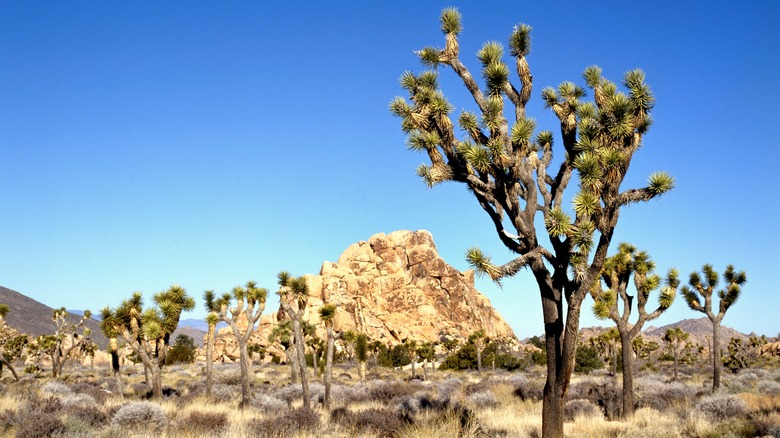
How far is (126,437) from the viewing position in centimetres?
942

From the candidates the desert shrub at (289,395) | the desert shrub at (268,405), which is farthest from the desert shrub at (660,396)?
the desert shrub at (289,395)

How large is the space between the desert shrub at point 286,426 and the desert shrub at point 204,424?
718 millimetres

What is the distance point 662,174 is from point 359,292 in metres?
75.7

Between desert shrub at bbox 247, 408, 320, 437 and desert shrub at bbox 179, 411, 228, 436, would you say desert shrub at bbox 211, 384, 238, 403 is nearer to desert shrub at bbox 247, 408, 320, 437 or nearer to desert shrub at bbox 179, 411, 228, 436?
desert shrub at bbox 179, 411, 228, 436

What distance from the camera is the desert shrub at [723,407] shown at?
42.2ft

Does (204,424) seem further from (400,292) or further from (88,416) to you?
(400,292)

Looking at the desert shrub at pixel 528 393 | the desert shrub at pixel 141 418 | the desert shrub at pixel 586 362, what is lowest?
the desert shrub at pixel 586 362

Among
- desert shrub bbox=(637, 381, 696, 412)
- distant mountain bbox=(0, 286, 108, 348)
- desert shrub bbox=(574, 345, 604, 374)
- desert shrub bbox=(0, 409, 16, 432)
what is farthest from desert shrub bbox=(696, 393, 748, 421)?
distant mountain bbox=(0, 286, 108, 348)

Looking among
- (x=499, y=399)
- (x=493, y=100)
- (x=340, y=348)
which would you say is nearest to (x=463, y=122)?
(x=493, y=100)

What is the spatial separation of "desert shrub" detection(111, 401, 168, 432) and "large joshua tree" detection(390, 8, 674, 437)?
744 centimetres

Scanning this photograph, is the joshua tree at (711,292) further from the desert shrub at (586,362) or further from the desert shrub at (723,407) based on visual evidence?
the desert shrub at (586,362)

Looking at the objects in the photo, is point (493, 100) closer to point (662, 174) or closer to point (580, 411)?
point (662, 174)

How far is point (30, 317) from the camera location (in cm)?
10856

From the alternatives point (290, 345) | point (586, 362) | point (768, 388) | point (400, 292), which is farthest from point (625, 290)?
point (400, 292)
